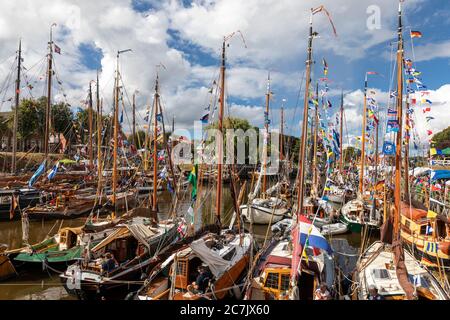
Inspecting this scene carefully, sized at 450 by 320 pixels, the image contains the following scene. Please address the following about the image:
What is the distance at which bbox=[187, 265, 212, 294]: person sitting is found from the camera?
1206 cm

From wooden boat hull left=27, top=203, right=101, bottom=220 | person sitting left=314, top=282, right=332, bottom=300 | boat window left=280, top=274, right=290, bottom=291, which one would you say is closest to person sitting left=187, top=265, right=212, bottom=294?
boat window left=280, top=274, right=290, bottom=291

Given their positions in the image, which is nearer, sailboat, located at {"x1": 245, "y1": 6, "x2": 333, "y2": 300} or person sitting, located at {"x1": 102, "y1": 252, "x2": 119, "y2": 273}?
sailboat, located at {"x1": 245, "y1": 6, "x2": 333, "y2": 300}

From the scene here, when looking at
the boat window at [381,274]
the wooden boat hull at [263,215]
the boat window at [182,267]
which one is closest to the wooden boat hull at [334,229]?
the wooden boat hull at [263,215]

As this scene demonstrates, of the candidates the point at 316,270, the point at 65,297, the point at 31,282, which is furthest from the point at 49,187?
the point at 316,270

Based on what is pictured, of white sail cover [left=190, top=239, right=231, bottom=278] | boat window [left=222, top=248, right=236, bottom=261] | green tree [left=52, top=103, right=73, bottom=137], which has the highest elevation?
green tree [left=52, top=103, right=73, bottom=137]

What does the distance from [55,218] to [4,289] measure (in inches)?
562

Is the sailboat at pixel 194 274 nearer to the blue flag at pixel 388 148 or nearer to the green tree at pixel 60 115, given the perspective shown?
the blue flag at pixel 388 148

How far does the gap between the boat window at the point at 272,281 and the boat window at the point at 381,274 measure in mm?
4452

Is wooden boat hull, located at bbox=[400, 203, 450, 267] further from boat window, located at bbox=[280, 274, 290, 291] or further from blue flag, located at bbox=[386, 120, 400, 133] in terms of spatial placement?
boat window, located at bbox=[280, 274, 290, 291]

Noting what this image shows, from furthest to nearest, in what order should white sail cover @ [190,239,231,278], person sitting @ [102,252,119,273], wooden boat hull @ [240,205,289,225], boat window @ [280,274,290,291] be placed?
wooden boat hull @ [240,205,289,225] < person sitting @ [102,252,119,273] < white sail cover @ [190,239,231,278] < boat window @ [280,274,290,291]
